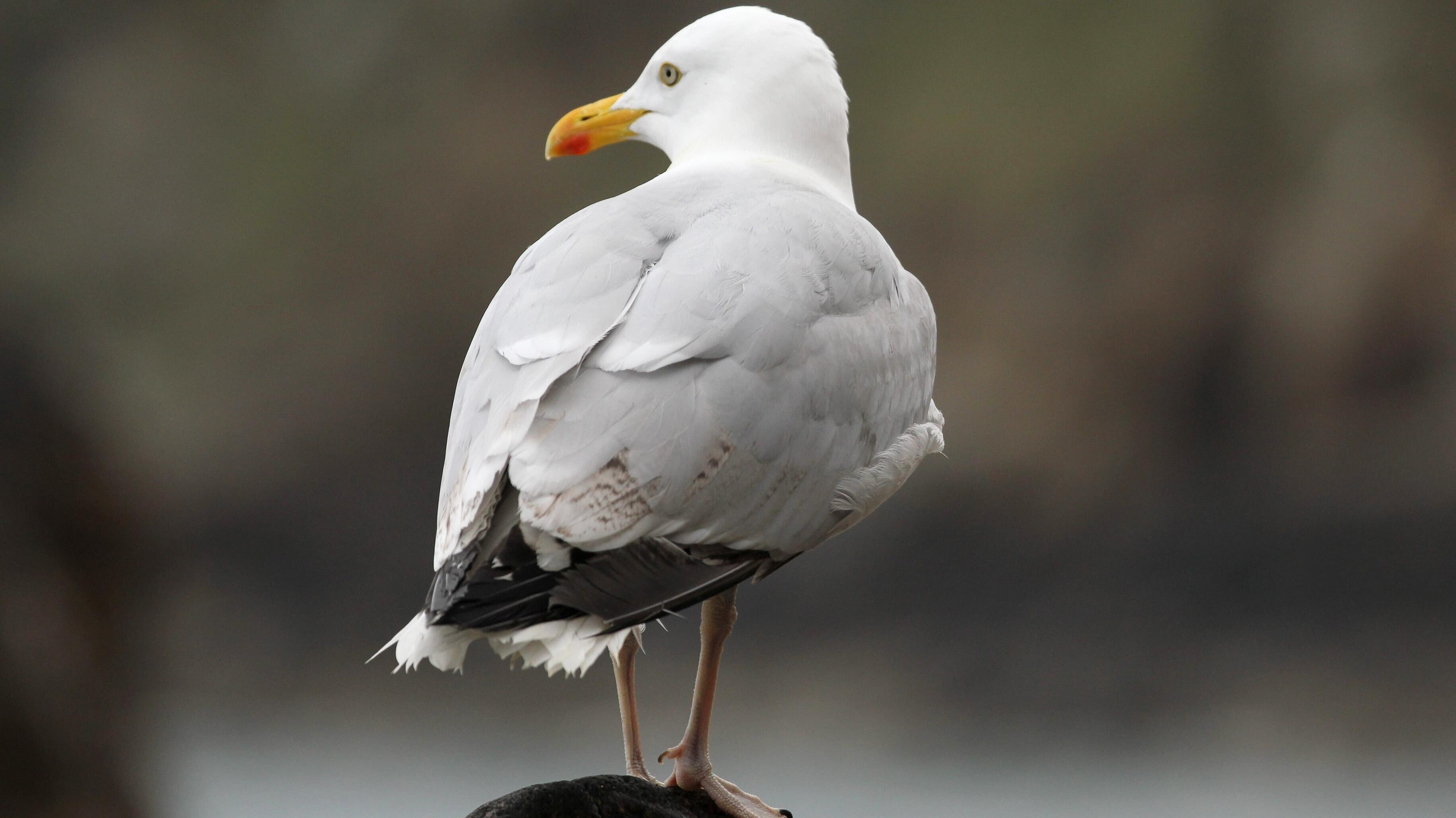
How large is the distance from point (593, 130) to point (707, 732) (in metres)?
0.74

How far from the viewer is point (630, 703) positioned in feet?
5.32

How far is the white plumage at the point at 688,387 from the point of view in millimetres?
1051

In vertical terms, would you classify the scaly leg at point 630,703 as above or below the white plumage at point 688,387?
below

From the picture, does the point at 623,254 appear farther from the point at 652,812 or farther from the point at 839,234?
the point at 652,812

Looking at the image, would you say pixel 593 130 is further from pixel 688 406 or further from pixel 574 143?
pixel 688 406

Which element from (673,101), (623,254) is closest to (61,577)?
(673,101)

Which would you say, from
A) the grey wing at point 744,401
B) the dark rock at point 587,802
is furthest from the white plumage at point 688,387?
the dark rock at point 587,802

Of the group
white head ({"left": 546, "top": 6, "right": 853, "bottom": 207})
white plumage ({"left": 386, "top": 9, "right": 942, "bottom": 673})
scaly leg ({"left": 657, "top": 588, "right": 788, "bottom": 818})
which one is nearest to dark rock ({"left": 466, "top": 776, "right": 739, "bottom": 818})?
scaly leg ({"left": 657, "top": 588, "right": 788, "bottom": 818})

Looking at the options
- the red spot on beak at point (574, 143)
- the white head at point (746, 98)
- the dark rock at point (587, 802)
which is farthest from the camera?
the red spot on beak at point (574, 143)

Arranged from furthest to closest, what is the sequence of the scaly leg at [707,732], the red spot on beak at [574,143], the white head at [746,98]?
the red spot on beak at [574,143] → the white head at [746,98] → the scaly leg at [707,732]

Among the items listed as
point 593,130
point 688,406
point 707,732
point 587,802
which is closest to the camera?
point 688,406

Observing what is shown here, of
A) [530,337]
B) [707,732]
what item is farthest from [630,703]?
[530,337]

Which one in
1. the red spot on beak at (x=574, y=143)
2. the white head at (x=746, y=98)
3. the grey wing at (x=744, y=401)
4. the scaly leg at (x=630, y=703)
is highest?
the white head at (x=746, y=98)

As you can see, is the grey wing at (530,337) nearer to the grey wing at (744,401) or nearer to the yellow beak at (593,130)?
the grey wing at (744,401)
